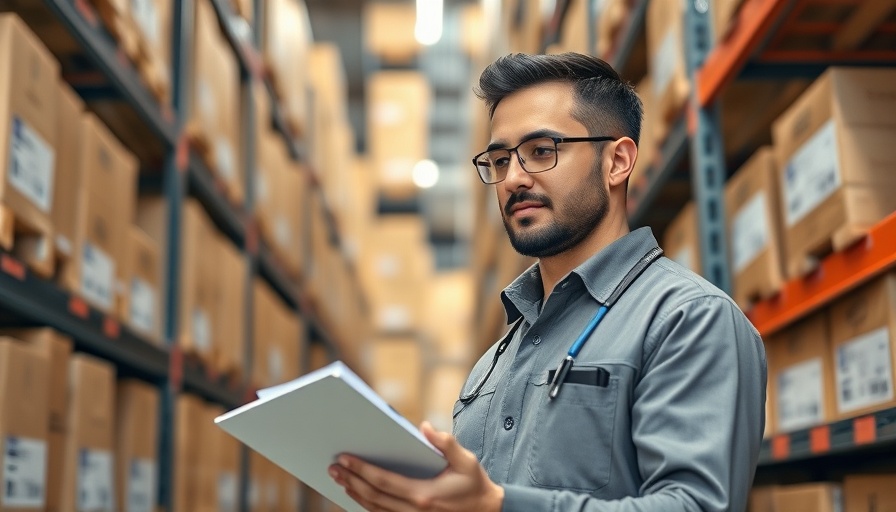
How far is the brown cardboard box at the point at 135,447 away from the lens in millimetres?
3113

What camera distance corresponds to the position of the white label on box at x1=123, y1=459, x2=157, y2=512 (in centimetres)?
312

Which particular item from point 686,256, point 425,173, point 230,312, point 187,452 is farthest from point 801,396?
point 425,173

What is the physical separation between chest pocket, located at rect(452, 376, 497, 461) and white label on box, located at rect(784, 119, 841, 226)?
0.99m

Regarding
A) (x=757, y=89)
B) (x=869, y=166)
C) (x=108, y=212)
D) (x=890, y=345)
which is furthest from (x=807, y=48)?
(x=108, y=212)

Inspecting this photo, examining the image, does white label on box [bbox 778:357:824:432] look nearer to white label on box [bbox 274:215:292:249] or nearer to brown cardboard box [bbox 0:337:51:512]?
brown cardboard box [bbox 0:337:51:512]

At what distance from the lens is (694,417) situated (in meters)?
1.16

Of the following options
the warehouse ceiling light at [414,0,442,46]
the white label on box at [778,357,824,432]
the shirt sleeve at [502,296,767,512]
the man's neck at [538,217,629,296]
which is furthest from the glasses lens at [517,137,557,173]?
the warehouse ceiling light at [414,0,442,46]

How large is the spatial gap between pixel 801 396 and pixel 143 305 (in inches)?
80.0

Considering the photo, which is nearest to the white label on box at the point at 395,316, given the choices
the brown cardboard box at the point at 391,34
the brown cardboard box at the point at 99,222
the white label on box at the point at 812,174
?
the brown cardboard box at the point at 391,34

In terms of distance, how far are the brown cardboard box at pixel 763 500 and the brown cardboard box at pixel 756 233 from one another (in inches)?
18.1

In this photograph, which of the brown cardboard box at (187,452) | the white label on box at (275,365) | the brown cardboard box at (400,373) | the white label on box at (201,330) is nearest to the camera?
the brown cardboard box at (187,452)

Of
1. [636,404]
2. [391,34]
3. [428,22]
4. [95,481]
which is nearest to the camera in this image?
[636,404]

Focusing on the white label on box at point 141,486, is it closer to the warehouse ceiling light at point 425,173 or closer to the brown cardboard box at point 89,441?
the brown cardboard box at point 89,441

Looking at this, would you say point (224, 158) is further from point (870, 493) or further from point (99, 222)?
point (870, 493)
